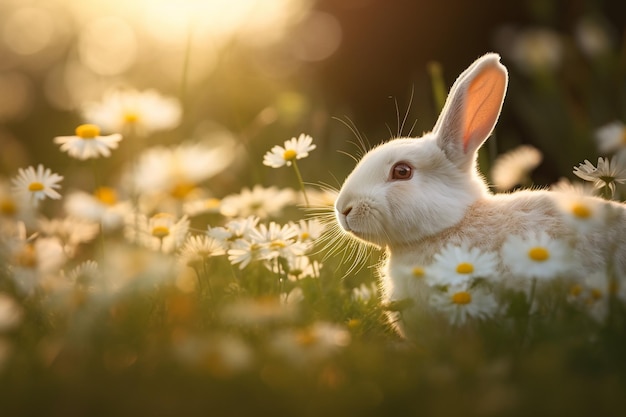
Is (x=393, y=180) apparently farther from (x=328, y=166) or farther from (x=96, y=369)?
(x=328, y=166)

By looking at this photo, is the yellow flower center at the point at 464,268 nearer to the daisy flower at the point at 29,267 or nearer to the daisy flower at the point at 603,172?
the daisy flower at the point at 603,172

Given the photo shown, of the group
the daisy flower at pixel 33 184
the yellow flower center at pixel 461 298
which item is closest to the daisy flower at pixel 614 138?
the yellow flower center at pixel 461 298

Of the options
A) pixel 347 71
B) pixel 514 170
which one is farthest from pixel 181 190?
pixel 347 71

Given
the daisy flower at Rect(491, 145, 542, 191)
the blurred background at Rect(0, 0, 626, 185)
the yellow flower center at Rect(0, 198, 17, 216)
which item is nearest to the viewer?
the yellow flower center at Rect(0, 198, 17, 216)

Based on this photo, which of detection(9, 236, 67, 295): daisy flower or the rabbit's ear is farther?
the rabbit's ear

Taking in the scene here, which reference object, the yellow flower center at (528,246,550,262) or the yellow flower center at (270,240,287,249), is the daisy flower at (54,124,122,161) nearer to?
the yellow flower center at (270,240,287,249)

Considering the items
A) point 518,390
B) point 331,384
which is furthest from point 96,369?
point 518,390

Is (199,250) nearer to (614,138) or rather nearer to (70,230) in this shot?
(70,230)

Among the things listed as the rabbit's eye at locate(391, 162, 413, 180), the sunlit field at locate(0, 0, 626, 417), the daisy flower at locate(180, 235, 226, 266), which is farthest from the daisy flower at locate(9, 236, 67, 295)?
the rabbit's eye at locate(391, 162, 413, 180)
